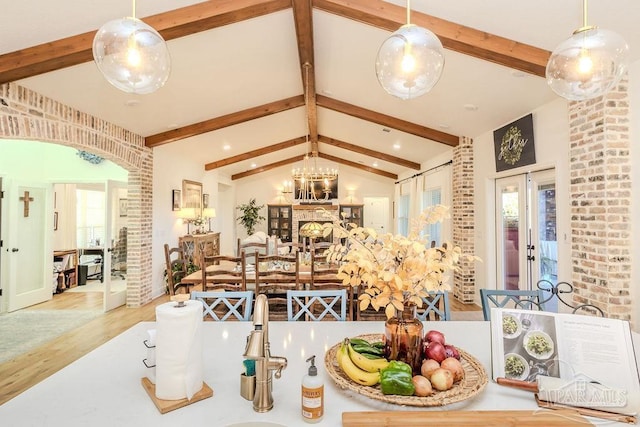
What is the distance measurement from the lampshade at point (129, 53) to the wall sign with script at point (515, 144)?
402 centimetres

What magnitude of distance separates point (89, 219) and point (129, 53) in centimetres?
792

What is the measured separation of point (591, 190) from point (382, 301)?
9.11 feet

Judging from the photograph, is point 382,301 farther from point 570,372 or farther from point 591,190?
point 591,190

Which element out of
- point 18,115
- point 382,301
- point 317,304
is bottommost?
point 317,304

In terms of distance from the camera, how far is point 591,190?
297 cm

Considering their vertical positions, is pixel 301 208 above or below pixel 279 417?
above

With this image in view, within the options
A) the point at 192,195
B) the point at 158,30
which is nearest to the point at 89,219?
the point at 192,195

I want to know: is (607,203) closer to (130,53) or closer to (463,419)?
(463,419)

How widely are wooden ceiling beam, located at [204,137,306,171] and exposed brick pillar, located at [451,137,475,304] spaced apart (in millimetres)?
3891

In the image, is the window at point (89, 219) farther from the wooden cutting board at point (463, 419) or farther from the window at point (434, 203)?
the wooden cutting board at point (463, 419)

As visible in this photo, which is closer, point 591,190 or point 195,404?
point 195,404

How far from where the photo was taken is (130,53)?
155cm

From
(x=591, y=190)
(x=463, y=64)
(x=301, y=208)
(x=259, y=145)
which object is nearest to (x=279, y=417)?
(x=591, y=190)

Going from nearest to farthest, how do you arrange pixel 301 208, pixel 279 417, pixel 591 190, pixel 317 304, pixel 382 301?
pixel 279 417 → pixel 382 301 → pixel 591 190 → pixel 317 304 → pixel 301 208
